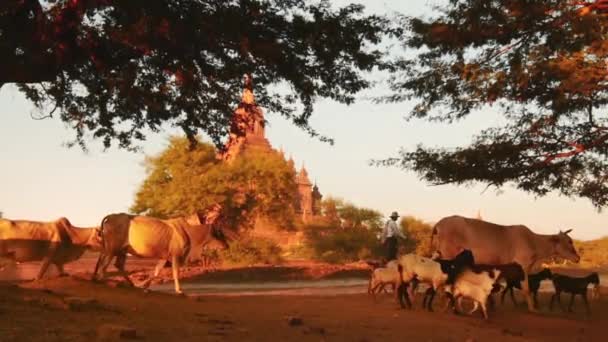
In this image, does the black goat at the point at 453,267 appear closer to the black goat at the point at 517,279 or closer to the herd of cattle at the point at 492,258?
the herd of cattle at the point at 492,258

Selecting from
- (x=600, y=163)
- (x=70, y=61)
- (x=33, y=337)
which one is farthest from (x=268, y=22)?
(x=600, y=163)

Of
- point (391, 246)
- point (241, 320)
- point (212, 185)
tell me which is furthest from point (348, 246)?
point (241, 320)

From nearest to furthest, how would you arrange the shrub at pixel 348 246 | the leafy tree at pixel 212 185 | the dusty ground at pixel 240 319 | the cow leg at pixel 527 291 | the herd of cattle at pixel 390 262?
1. the dusty ground at pixel 240 319
2. the herd of cattle at pixel 390 262
3. the cow leg at pixel 527 291
4. the leafy tree at pixel 212 185
5. the shrub at pixel 348 246

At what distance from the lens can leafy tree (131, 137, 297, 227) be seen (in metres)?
34.6

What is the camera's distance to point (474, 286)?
36.0ft

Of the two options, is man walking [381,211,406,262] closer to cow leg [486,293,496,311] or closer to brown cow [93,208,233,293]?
cow leg [486,293,496,311]

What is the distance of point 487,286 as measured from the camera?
1090 cm

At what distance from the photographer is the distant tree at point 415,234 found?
40.4m

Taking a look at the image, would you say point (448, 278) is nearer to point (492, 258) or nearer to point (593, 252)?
point (492, 258)

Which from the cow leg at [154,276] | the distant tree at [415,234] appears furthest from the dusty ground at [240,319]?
the distant tree at [415,234]

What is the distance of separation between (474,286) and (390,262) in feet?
8.12

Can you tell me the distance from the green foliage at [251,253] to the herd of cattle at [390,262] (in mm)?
18863

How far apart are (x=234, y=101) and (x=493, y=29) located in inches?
211

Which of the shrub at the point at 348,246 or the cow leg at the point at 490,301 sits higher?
the shrub at the point at 348,246
